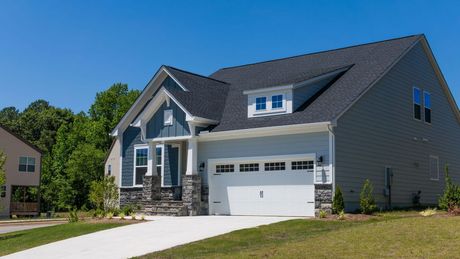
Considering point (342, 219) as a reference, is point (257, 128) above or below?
above

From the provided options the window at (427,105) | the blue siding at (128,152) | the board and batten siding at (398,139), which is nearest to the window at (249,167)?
the board and batten siding at (398,139)

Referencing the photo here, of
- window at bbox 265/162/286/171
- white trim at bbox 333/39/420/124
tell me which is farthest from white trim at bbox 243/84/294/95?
window at bbox 265/162/286/171

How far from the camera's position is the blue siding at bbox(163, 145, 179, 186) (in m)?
27.3

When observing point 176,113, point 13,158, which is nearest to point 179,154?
point 176,113

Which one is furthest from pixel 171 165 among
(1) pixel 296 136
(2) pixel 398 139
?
(2) pixel 398 139

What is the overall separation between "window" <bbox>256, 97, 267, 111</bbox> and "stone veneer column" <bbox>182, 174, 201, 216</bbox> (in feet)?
13.7

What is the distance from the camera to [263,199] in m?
23.6

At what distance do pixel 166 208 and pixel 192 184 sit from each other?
164 cm

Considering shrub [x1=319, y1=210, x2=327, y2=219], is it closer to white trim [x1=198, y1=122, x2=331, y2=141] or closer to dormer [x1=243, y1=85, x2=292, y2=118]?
white trim [x1=198, y1=122, x2=331, y2=141]

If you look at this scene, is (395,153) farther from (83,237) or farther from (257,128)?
(83,237)

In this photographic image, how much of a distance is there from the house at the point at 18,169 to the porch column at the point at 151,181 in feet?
71.5

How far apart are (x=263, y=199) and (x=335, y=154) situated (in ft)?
12.7

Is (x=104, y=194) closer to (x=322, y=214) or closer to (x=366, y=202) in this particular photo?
(x=322, y=214)

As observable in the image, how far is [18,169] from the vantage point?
4634 cm
